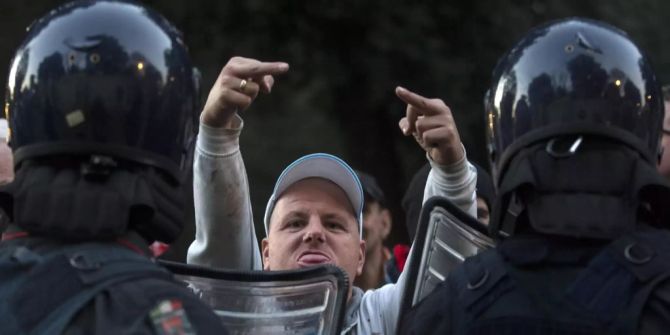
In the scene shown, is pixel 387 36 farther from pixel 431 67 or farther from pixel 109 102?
pixel 109 102

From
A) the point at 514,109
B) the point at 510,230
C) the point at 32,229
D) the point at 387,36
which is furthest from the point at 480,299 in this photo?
the point at 387,36

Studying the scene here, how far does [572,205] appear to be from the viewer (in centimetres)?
322

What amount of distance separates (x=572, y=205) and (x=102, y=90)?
3.25ft

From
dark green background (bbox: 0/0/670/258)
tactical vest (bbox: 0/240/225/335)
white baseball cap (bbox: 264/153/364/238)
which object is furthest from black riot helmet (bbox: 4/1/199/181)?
dark green background (bbox: 0/0/670/258)

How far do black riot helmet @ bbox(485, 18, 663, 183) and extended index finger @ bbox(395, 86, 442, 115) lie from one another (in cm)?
43

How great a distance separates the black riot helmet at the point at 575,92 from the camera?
10.9ft

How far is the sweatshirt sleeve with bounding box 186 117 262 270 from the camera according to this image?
13.8 ft

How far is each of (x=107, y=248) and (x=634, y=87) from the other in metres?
1.19

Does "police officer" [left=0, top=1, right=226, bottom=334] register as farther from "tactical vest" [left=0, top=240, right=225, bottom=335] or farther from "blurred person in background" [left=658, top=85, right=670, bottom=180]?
"blurred person in background" [left=658, top=85, right=670, bottom=180]

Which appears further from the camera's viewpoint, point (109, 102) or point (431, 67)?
point (431, 67)

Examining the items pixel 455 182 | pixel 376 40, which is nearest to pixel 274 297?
pixel 455 182

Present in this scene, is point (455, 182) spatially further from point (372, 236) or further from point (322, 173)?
point (372, 236)

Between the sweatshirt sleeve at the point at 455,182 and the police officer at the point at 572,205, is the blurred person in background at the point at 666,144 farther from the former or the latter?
the police officer at the point at 572,205

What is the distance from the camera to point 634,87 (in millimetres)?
3375
